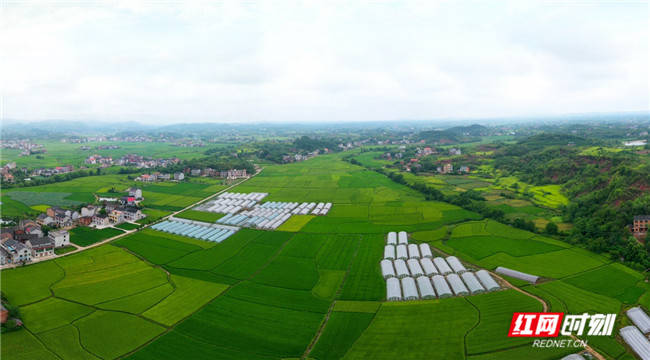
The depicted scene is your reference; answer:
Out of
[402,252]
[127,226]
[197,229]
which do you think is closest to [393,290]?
[402,252]

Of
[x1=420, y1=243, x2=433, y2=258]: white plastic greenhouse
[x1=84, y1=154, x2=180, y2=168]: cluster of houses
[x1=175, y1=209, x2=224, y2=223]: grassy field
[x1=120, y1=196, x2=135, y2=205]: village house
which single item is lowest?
[x1=420, y1=243, x2=433, y2=258]: white plastic greenhouse

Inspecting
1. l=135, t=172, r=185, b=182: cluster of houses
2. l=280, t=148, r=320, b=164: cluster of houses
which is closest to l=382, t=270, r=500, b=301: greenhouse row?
l=135, t=172, r=185, b=182: cluster of houses

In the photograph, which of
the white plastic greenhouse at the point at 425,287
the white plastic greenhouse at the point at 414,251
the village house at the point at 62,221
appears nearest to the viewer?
the white plastic greenhouse at the point at 425,287

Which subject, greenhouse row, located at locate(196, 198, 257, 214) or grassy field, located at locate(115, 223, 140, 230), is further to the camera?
greenhouse row, located at locate(196, 198, 257, 214)

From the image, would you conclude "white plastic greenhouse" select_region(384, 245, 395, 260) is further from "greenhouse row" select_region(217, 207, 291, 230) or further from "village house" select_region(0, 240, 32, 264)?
"village house" select_region(0, 240, 32, 264)

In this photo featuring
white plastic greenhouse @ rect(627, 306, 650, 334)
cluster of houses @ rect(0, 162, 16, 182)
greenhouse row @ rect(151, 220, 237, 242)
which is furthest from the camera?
cluster of houses @ rect(0, 162, 16, 182)

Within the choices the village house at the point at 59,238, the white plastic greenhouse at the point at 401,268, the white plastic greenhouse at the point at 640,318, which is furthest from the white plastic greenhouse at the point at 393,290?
the village house at the point at 59,238

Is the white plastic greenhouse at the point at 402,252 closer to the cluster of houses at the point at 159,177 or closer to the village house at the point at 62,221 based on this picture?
the village house at the point at 62,221
